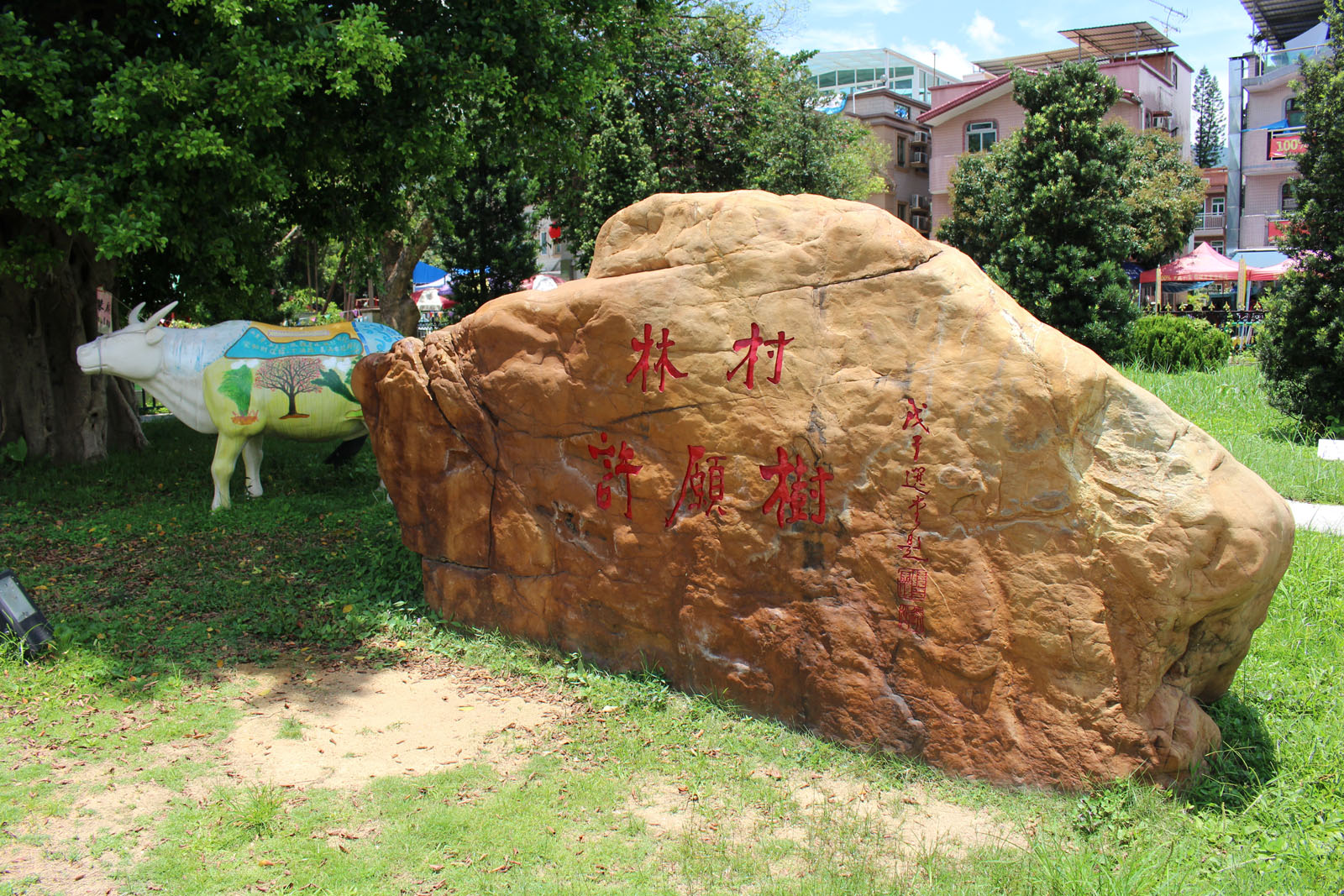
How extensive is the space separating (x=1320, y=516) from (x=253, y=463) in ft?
29.8

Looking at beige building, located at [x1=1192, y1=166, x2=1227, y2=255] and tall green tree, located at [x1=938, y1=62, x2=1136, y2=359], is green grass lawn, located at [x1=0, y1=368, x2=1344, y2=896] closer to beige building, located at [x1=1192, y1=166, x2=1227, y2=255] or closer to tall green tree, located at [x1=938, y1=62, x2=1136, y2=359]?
tall green tree, located at [x1=938, y1=62, x2=1136, y2=359]

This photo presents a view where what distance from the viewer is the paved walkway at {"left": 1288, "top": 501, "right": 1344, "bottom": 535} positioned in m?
7.36

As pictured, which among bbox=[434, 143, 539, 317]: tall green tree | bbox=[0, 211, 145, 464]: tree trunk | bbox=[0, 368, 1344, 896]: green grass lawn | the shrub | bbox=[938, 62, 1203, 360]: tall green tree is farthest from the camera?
bbox=[434, 143, 539, 317]: tall green tree

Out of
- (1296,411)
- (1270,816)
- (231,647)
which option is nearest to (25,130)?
(231,647)

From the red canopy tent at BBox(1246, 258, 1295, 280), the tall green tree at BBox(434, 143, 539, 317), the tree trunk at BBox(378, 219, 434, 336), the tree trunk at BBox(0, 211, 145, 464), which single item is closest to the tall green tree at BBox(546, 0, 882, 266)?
the tall green tree at BBox(434, 143, 539, 317)

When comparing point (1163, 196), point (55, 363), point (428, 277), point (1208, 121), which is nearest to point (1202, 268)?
Result: point (1163, 196)

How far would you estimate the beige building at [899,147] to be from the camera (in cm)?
3878

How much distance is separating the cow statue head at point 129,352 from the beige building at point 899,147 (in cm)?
3350

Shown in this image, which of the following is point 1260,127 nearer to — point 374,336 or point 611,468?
point 374,336

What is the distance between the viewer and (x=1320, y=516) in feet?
25.2

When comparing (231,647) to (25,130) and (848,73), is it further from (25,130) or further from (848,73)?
(848,73)

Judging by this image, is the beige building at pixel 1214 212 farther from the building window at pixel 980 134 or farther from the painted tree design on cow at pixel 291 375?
the painted tree design on cow at pixel 291 375

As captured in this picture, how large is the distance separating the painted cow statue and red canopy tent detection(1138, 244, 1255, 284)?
23.0 metres

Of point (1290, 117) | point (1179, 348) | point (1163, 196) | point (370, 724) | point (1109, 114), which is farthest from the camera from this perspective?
point (1109, 114)
